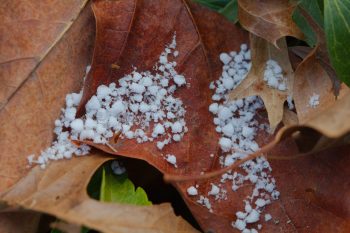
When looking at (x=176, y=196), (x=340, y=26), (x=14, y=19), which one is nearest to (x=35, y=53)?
(x=14, y=19)

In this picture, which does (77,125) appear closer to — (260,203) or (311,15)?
(260,203)

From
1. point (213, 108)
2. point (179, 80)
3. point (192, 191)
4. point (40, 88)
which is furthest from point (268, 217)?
point (40, 88)

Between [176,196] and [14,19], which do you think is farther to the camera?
[176,196]

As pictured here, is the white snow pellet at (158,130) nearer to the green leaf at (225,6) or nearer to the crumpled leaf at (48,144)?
the crumpled leaf at (48,144)

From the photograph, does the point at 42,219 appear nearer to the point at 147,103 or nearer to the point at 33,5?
the point at 147,103

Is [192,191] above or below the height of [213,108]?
below
